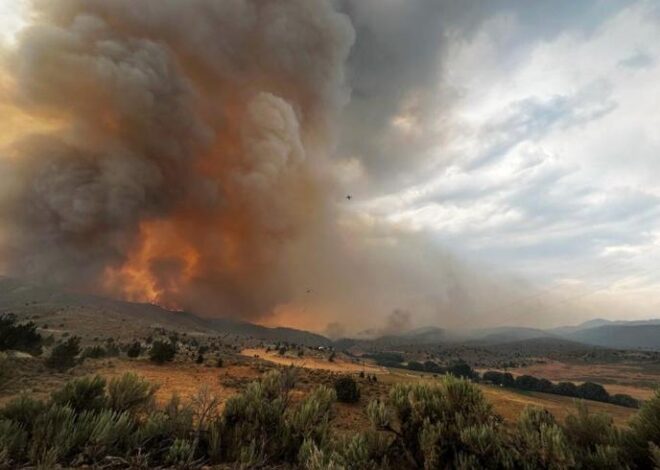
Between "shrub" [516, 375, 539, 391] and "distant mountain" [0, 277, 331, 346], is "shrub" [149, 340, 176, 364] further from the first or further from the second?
"shrub" [516, 375, 539, 391]

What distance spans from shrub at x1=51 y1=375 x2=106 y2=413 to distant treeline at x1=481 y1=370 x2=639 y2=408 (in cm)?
5969

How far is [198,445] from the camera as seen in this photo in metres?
8.79

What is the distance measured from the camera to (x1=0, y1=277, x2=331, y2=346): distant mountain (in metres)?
70.6

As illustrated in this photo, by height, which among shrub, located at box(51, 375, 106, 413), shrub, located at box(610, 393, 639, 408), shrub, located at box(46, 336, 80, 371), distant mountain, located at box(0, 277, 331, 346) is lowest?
shrub, located at box(610, 393, 639, 408)

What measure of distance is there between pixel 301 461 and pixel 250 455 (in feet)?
3.64

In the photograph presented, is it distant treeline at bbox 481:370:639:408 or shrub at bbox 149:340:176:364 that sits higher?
shrub at bbox 149:340:176:364

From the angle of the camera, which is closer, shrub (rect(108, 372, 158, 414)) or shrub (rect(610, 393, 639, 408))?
shrub (rect(108, 372, 158, 414))

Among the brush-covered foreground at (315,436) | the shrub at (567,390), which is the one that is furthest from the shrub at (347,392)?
the shrub at (567,390)

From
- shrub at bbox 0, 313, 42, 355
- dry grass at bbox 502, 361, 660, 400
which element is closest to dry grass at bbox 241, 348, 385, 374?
shrub at bbox 0, 313, 42, 355

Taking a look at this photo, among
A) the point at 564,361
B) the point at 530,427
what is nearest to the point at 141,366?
the point at 530,427

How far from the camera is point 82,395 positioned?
10.2 metres

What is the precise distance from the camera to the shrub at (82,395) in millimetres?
9891

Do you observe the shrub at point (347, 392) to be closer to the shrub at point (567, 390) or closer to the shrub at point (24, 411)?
the shrub at point (24, 411)

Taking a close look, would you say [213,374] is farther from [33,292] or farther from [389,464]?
[33,292]
